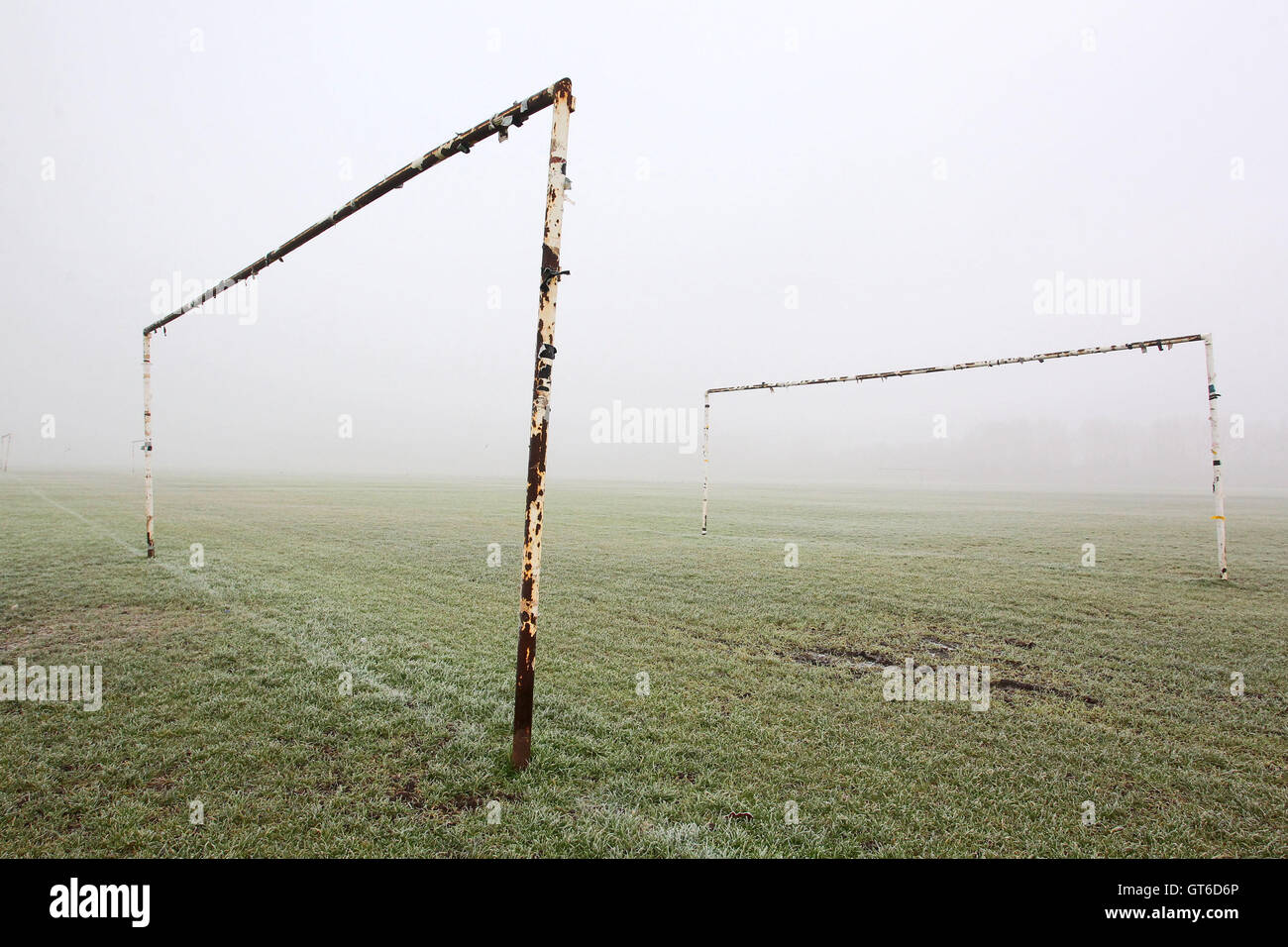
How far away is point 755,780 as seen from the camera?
337cm

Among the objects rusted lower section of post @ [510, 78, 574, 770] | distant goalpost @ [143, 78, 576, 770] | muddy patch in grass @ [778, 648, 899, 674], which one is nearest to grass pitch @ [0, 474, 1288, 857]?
muddy patch in grass @ [778, 648, 899, 674]

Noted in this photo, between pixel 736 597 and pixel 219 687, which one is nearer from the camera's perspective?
pixel 219 687

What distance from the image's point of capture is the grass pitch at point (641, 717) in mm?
2881

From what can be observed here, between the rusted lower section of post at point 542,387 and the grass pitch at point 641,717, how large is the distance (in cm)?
68

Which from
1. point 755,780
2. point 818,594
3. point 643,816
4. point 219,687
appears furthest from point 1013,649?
point 219,687

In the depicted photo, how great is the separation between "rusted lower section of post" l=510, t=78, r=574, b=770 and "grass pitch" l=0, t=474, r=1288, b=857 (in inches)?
26.8

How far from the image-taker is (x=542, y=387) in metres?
3.26

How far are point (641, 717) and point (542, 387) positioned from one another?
8.37ft

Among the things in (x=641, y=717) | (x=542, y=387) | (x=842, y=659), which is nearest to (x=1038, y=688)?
(x=842, y=659)

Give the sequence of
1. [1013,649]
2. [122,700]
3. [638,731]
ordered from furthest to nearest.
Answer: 1. [1013,649]
2. [122,700]
3. [638,731]

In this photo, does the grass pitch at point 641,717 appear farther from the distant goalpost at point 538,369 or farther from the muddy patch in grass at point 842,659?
the distant goalpost at point 538,369

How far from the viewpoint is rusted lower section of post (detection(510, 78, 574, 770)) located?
327 centimetres
